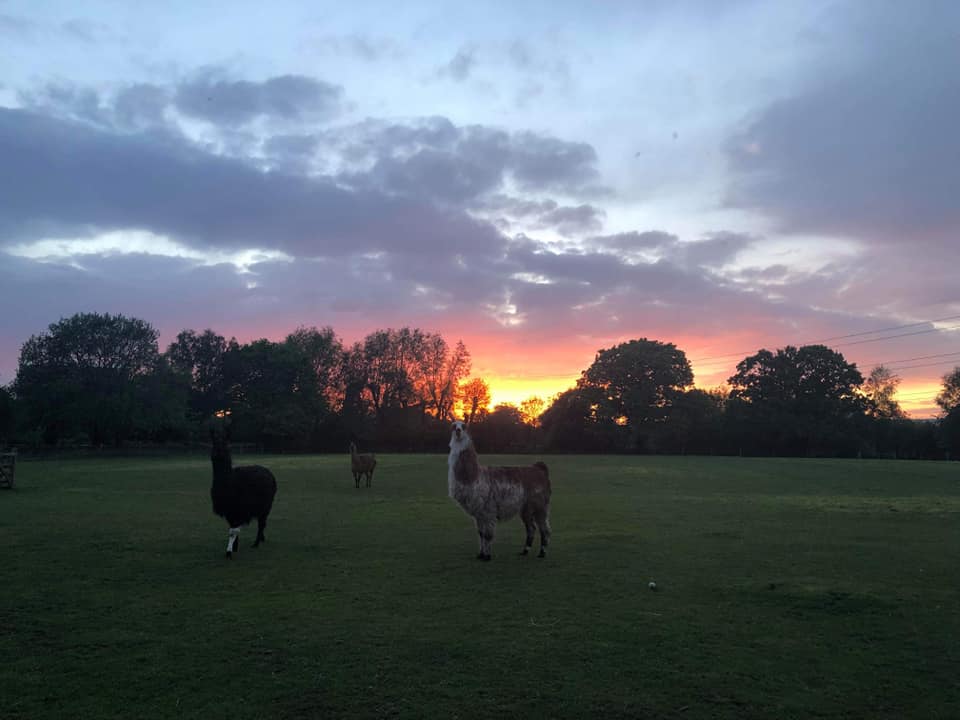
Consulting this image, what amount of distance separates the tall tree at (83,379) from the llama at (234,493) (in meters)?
62.7

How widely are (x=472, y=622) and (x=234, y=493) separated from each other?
259 inches

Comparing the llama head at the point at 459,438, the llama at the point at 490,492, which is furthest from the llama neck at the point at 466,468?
the llama head at the point at 459,438

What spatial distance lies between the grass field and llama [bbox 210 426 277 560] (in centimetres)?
55

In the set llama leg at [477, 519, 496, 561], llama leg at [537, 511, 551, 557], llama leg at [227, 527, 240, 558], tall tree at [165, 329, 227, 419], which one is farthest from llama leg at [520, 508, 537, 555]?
tall tree at [165, 329, 227, 419]

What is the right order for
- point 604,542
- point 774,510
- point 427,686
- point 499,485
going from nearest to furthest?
point 427,686, point 499,485, point 604,542, point 774,510

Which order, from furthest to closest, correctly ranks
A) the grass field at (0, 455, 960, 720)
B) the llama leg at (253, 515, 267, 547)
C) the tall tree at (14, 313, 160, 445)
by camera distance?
the tall tree at (14, 313, 160, 445) < the llama leg at (253, 515, 267, 547) < the grass field at (0, 455, 960, 720)

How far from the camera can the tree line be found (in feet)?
228

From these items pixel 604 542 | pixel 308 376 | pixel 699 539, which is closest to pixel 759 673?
pixel 604 542

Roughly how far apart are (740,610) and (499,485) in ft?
16.1

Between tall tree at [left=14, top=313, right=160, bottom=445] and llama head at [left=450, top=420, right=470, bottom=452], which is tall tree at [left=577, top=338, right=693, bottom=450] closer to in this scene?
tall tree at [left=14, top=313, right=160, bottom=445]

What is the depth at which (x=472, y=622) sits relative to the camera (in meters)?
7.61

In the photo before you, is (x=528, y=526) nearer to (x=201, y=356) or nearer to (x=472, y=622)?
(x=472, y=622)

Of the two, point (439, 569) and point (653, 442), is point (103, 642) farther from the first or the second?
point (653, 442)

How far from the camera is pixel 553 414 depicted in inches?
3425
